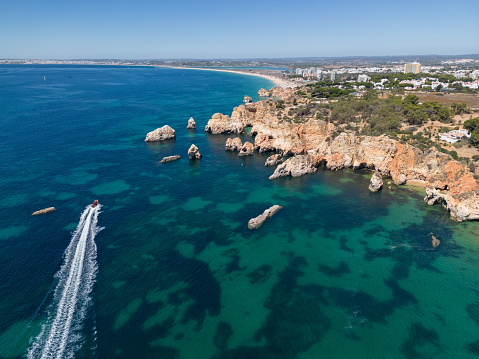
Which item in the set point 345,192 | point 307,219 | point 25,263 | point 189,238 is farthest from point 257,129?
point 25,263

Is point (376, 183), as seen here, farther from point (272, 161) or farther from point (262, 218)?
point (262, 218)

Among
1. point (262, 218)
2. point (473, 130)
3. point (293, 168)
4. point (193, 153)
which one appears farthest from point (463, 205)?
point (193, 153)

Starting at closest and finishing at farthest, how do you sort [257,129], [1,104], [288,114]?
[257,129] → [288,114] → [1,104]

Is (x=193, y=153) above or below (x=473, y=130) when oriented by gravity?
below

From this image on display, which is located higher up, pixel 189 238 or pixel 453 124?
pixel 453 124

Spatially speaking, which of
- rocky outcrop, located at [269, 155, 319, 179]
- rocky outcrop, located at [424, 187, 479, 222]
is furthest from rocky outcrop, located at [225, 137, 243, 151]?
rocky outcrop, located at [424, 187, 479, 222]

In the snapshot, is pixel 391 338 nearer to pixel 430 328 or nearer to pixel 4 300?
pixel 430 328

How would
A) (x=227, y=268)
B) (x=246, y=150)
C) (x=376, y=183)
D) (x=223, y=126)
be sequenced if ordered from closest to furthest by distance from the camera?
(x=227, y=268) → (x=376, y=183) → (x=246, y=150) → (x=223, y=126)

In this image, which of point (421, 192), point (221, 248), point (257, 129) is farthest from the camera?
point (257, 129)

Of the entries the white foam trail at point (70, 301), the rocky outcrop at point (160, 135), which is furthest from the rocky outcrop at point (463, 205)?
the rocky outcrop at point (160, 135)
